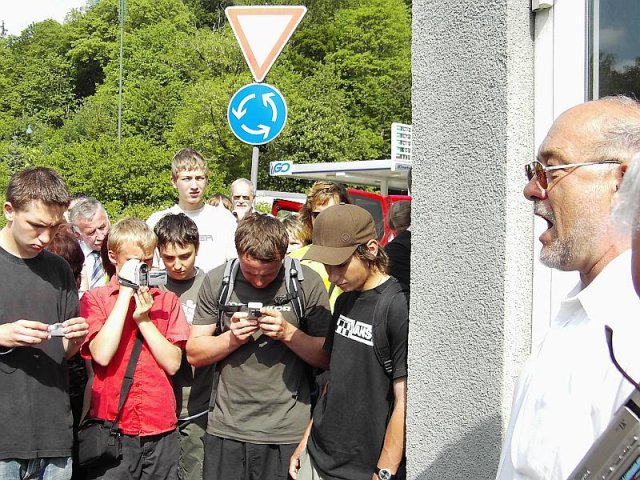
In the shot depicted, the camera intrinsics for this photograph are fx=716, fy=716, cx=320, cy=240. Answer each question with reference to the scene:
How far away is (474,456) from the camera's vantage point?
112 inches

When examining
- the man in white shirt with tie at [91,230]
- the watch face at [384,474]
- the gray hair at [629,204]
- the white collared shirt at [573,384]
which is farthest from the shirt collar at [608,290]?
the man in white shirt with tie at [91,230]

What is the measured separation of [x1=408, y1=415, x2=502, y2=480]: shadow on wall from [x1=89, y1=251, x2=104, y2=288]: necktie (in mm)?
3319

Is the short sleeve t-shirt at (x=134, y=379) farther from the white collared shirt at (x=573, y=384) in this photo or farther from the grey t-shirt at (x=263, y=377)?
the white collared shirt at (x=573, y=384)

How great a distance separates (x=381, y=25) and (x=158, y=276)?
150 feet

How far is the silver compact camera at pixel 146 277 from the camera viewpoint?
3834mm

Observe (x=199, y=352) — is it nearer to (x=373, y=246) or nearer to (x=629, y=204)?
(x=373, y=246)

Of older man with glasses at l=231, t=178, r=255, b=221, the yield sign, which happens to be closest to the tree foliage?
older man with glasses at l=231, t=178, r=255, b=221

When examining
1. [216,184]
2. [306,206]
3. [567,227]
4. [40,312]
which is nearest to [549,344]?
[567,227]

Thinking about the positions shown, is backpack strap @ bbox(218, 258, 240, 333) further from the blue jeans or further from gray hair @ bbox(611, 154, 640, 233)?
gray hair @ bbox(611, 154, 640, 233)

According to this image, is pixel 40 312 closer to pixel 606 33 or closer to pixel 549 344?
pixel 549 344

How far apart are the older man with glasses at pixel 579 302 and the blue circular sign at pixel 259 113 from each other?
186 inches

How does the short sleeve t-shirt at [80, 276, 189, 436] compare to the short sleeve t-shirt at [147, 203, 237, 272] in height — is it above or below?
below

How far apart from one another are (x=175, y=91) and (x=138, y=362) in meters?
49.7

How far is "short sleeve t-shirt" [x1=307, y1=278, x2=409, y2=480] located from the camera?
121 inches
